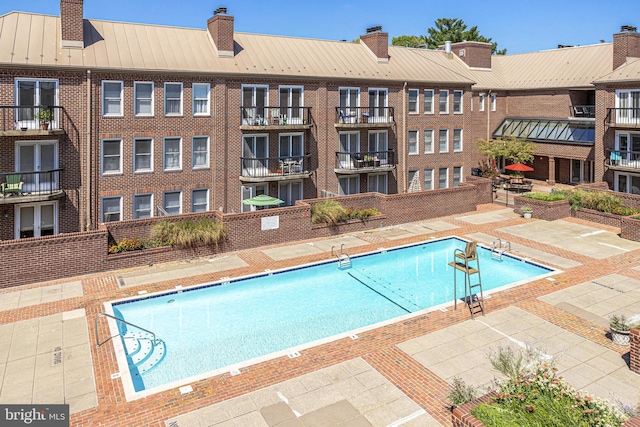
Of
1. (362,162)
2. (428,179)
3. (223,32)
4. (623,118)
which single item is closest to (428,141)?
(428,179)

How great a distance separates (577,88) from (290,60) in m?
24.4

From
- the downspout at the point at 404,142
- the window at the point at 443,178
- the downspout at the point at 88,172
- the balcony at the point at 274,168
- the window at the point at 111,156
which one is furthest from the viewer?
the window at the point at 443,178

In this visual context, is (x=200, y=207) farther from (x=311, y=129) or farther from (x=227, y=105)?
(x=311, y=129)

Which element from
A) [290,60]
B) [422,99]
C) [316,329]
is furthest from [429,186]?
[316,329]

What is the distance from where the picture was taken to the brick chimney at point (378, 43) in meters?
33.2

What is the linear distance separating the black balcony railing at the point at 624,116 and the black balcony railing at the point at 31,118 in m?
33.5

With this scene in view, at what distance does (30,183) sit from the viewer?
22.0 m

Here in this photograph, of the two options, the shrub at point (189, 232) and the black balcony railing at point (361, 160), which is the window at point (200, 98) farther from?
the black balcony railing at point (361, 160)

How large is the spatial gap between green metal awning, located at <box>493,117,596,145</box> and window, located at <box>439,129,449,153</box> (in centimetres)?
1010

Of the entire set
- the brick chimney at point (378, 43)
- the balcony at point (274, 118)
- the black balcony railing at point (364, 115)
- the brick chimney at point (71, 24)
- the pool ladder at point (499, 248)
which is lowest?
the pool ladder at point (499, 248)

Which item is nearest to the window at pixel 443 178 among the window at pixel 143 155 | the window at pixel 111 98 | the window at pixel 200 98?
the window at pixel 200 98

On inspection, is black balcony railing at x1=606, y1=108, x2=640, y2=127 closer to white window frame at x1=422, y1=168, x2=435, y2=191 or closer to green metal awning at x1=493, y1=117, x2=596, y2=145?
green metal awning at x1=493, y1=117, x2=596, y2=145

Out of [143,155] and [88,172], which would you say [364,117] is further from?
[88,172]

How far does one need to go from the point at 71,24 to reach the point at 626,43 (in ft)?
117
